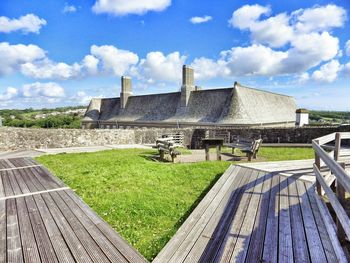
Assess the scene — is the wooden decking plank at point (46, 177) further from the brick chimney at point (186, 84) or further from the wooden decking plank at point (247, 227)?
the brick chimney at point (186, 84)

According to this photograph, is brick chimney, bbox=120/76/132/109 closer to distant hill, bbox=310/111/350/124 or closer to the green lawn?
distant hill, bbox=310/111/350/124

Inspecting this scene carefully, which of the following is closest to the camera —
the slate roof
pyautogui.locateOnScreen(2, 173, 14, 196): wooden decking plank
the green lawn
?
the green lawn

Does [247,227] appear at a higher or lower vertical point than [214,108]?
lower

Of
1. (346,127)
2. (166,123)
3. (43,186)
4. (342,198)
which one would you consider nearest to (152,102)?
(166,123)

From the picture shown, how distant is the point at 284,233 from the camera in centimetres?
378

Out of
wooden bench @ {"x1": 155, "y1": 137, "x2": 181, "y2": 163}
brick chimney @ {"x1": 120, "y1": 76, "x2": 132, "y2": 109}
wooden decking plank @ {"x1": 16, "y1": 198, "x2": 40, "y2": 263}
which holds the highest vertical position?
brick chimney @ {"x1": 120, "y1": 76, "x2": 132, "y2": 109}

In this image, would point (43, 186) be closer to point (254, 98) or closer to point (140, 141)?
point (140, 141)

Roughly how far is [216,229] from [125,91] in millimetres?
43159

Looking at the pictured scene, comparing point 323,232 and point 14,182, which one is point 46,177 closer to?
point 14,182

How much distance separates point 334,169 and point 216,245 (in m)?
1.93

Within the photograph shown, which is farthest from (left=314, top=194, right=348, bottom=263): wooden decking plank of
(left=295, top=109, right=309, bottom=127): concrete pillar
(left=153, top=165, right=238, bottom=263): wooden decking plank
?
(left=295, top=109, right=309, bottom=127): concrete pillar

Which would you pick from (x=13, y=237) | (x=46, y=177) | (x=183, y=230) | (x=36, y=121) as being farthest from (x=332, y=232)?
(x=36, y=121)

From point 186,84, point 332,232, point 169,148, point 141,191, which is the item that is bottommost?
point 141,191

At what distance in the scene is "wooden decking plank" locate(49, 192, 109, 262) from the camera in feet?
10.4
